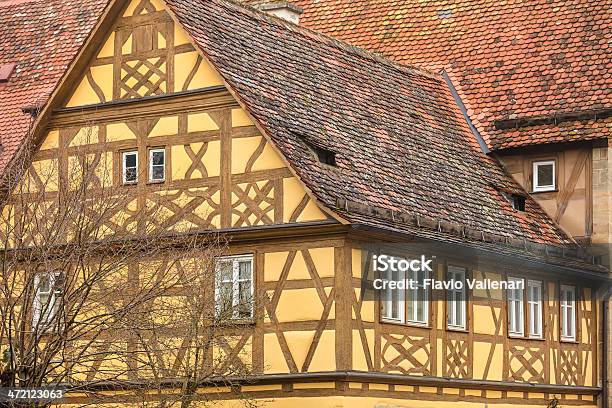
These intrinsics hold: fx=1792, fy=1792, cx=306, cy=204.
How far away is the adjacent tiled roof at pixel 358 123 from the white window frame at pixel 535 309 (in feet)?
3.09

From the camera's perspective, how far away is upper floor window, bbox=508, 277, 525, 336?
3238 centimetres

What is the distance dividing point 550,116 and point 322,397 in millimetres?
10847

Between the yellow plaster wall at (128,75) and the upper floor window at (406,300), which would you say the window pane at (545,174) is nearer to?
the upper floor window at (406,300)

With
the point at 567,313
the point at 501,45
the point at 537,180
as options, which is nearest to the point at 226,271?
the point at 567,313

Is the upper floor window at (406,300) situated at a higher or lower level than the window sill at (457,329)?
higher

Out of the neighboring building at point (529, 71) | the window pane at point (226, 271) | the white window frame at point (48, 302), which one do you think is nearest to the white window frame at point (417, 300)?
the window pane at point (226, 271)

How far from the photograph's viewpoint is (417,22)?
1598 inches

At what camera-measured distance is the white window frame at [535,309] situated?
33.1m

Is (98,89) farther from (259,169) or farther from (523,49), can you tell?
(523,49)

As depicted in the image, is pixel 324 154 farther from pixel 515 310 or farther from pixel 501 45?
pixel 501 45

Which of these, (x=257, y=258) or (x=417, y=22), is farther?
(x=417, y=22)

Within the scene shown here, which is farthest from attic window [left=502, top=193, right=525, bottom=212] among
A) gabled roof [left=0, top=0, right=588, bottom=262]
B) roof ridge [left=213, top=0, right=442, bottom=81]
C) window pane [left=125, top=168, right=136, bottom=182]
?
window pane [left=125, top=168, right=136, bottom=182]

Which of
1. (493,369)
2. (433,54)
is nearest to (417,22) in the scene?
(433,54)

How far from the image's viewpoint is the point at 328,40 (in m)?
35.5
